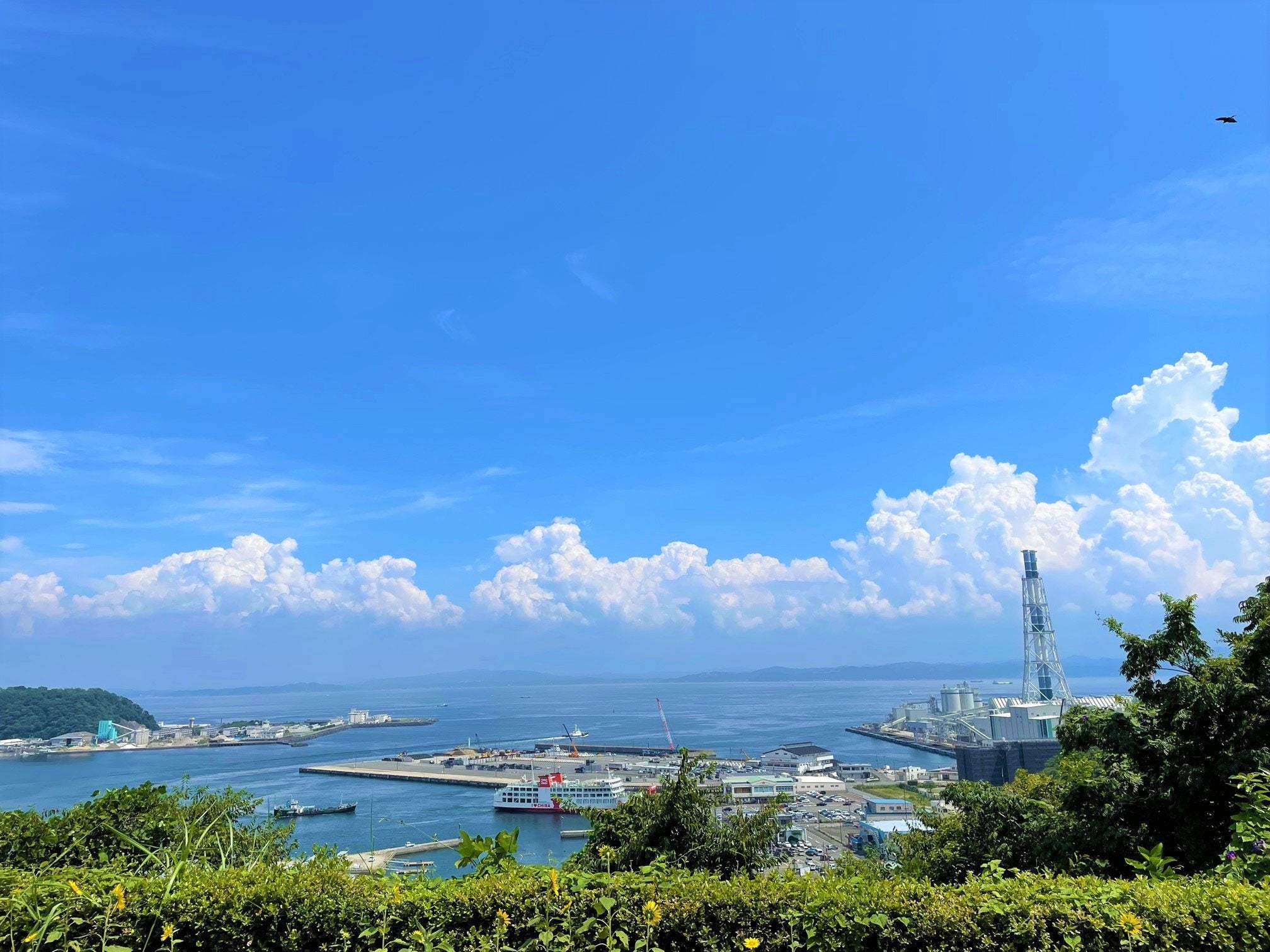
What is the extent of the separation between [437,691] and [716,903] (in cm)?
21012

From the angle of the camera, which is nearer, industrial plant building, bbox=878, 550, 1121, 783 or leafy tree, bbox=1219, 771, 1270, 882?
leafy tree, bbox=1219, 771, 1270, 882

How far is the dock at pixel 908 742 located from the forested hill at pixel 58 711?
62.6 meters

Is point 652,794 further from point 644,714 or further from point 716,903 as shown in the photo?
point 644,714

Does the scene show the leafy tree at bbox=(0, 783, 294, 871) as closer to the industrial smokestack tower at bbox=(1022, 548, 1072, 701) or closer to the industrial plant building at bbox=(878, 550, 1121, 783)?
the industrial plant building at bbox=(878, 550, 1121, 783)

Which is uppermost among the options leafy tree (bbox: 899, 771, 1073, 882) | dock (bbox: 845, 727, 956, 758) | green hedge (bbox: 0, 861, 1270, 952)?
green hedge (bbox: 0, 861, 1270, 952)

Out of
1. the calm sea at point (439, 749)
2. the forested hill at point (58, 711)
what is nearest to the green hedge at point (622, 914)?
the calm sea at point (439, 749)

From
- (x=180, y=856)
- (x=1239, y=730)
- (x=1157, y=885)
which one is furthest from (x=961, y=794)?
(x=180, y=856)

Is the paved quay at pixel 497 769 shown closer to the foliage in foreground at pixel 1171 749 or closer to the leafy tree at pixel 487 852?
the foliage in foreground at pixel 1171 749

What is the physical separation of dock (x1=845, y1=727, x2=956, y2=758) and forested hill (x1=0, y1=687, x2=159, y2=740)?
205 ft

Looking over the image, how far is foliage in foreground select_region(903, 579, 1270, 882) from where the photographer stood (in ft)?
16.0

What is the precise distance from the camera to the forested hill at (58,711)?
52.6 metres

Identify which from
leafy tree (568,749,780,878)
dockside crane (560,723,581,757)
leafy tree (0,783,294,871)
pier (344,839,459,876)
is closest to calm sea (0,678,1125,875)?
pier (344,839,459,876)

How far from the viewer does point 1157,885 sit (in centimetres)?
246

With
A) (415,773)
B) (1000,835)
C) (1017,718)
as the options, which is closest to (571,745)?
(415,773)
